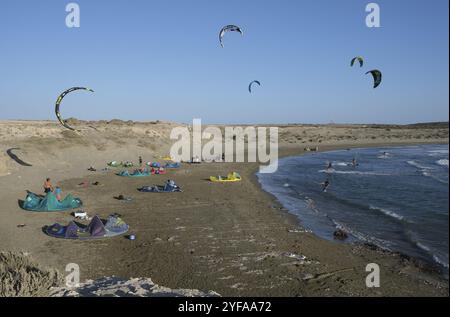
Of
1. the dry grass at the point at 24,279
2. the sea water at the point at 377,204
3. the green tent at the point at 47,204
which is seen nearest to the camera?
the dry grass at the point at 24,279

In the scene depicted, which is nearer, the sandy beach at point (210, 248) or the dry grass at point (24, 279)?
the dry grass at point (24, 279)

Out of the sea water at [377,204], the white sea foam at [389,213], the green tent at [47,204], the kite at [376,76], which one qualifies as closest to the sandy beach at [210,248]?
the green tent at [47,204]

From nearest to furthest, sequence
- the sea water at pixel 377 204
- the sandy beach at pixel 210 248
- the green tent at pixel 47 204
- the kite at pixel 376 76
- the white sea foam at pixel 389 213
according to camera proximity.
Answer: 1. the sandy beach at pixel 210 248
2. the sea water at pixel 377 204
3. the green tent at pixel 47 204
4. the white sea foam at pixel 389 213
5. the kite at pixel 376 76

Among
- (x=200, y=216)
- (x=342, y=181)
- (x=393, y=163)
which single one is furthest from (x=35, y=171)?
(x=393, y=163)

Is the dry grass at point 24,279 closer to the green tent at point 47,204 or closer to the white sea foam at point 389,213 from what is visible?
the green tent at point 47,204

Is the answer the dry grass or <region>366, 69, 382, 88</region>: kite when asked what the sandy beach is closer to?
the dry grass

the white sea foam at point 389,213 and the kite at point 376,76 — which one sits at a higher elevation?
the kite at point 376,76

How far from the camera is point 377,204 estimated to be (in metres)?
18.8

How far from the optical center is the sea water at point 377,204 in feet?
43.2

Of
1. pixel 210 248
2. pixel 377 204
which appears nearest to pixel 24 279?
pixel 210 248

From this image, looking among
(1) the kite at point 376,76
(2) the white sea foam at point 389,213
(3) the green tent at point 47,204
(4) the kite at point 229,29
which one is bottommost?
(2) the white sea foam at point 389,213

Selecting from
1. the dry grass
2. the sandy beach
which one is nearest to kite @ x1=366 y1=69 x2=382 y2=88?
the sandy beach

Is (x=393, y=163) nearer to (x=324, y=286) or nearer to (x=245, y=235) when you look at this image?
(x=245, y=235)
